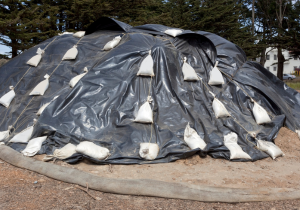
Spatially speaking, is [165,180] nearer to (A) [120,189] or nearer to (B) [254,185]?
(A) [120,189]

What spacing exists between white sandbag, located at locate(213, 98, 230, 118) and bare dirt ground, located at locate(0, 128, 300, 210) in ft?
2.35

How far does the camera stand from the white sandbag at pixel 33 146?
351 cm

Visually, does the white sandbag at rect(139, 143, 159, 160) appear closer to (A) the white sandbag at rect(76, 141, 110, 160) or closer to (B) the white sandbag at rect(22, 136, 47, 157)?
(A) the white sandbag at rect(76, 141, 110, 160)

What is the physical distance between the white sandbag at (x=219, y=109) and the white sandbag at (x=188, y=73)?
0.50 m

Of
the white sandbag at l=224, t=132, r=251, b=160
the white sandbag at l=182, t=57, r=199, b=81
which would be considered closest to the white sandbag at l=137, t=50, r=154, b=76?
the white sandbag at l=182, t=57, r=199, b=81

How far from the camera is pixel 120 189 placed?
271cm

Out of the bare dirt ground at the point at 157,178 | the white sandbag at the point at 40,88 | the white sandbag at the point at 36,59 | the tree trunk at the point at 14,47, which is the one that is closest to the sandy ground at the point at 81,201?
the bare dirt ground at the point at 157,178

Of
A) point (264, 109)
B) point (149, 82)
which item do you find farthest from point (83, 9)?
Result: point (264, 109)

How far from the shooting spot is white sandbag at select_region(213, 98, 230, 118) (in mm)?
3957

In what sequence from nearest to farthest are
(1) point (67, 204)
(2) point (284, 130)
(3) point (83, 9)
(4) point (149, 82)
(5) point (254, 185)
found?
(1) point (67, 204), (5) point (254, 185), (4) point (149, 82), (2) point (284, 130), (3) point (83, 9)

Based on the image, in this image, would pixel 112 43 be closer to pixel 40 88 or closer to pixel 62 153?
pixel 40 88

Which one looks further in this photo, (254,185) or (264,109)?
(264,109)

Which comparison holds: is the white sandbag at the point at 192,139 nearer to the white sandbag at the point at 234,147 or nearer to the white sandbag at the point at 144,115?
the white sandbag at the point at 234,147

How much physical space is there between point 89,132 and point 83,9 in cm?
809
